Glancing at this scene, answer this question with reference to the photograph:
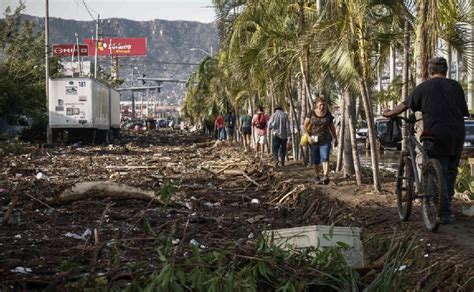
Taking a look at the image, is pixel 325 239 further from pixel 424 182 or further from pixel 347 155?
pixel 347 155

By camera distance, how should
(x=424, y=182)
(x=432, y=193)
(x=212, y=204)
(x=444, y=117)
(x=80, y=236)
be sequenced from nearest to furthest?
(x=432, y=193), (x=424, y=182), (x=444, y=117), (x=80, y=236), (x=212, y=204)

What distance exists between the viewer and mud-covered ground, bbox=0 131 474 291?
675cm

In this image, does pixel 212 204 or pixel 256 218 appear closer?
pixel 256 218

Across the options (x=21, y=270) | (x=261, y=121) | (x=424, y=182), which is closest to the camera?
(x=21, y=270)

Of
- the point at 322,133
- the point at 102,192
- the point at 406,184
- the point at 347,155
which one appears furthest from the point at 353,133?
the point at 406,184

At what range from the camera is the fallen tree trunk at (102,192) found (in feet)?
42.2

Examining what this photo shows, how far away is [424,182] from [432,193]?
286 mm

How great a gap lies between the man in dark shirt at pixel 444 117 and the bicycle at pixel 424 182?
148mm

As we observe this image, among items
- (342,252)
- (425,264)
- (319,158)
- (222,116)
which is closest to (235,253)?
(342,252)

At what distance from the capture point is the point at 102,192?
516 inches

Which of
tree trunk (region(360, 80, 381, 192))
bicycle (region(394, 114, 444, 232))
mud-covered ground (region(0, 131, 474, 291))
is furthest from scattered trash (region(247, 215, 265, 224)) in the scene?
tree trunk (region(360, 80, 381, 192))

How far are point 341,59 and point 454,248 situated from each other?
692 cm

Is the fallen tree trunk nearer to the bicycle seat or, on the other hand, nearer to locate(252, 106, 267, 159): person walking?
the bicycle seat

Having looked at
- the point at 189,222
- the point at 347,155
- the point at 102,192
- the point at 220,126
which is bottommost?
the point at 189,222
